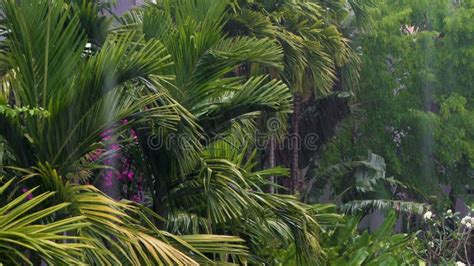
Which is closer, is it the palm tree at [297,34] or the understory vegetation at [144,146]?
the understory vegetation at [144,146]

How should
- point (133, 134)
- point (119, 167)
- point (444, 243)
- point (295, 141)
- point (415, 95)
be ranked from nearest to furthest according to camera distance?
point (133, 134) → point (119, 167) → point (444, 243) → point (295, 141) → point (415, 95)

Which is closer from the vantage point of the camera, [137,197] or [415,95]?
[137,197]

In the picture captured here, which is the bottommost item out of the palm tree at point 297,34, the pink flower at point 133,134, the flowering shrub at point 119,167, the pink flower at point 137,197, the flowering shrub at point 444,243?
the flowering shrub at point 444,243

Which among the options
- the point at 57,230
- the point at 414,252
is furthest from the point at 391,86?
the point at 57,230

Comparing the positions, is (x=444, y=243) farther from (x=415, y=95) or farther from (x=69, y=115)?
(x=69, y=115)

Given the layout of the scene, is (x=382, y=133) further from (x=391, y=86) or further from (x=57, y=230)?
(x=57, y=230)

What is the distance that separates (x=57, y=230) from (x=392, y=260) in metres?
4.18

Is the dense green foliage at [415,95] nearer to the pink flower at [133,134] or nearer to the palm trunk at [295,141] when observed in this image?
the palm trunk at [295,141]

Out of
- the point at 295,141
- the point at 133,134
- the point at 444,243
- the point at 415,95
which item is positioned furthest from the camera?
the point at 415,95

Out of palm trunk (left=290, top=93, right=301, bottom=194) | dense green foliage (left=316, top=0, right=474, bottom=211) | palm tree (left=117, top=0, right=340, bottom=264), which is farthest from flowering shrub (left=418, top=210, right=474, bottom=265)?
palm tree (left=117, top=0, right=340, bottom=264)

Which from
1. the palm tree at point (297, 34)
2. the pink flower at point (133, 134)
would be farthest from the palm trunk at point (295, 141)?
the pink flower at point (133, 134)

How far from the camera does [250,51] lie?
5715 millimetres

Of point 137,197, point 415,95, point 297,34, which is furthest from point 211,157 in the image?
point 415,95

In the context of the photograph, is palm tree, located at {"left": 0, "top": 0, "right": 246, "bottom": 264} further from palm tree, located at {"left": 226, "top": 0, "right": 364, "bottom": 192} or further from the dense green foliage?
the dense green foliage
